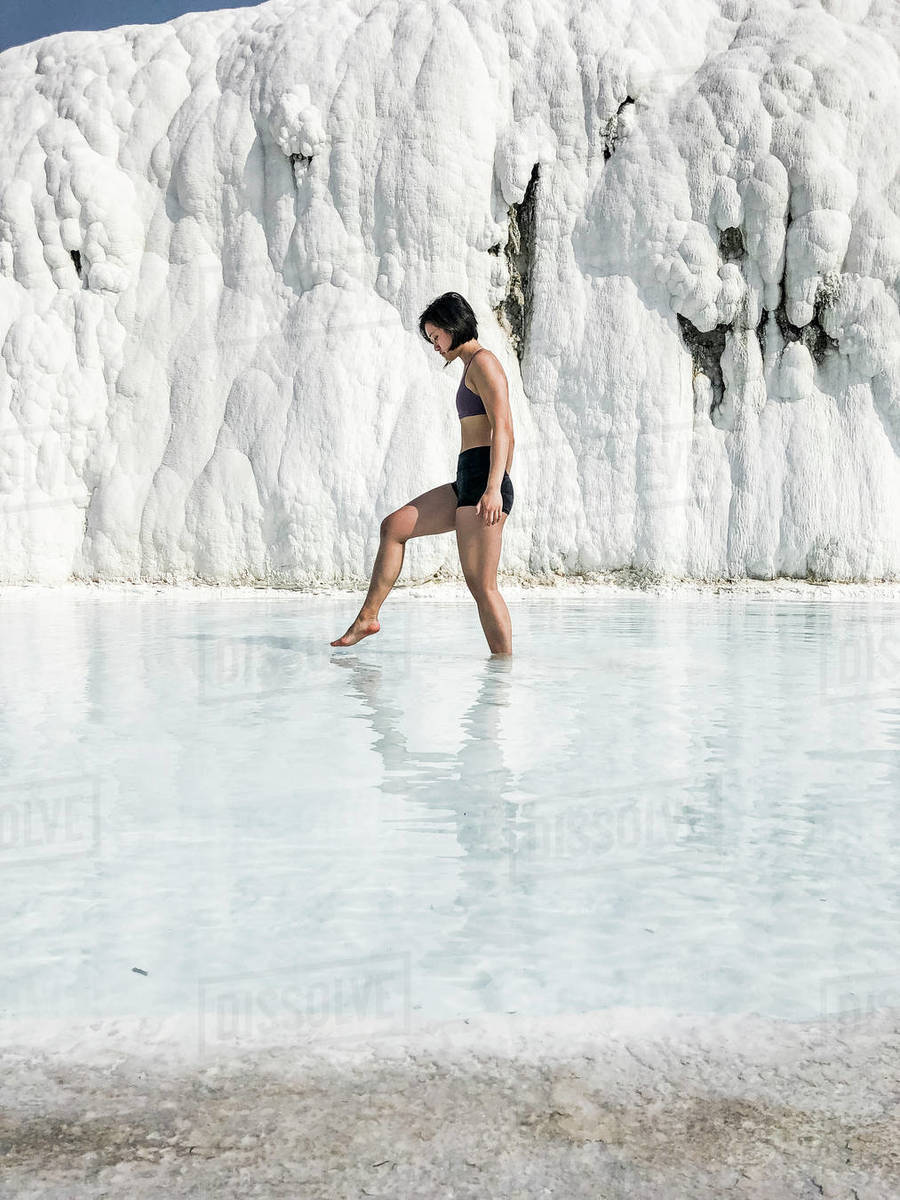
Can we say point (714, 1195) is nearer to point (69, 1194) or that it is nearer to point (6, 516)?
point (69, 1194)

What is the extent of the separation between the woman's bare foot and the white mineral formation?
6741 millimetres

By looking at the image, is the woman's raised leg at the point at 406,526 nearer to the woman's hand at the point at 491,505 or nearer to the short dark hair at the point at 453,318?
the woman's hand at the point at 491,505

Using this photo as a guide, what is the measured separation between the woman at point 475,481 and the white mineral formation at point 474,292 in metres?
6.85

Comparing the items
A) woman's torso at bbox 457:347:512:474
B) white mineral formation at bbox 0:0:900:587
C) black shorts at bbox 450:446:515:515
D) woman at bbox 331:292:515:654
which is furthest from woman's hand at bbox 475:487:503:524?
white mineral formation at bbox 0:0:900:587

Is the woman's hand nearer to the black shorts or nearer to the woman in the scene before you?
the woman

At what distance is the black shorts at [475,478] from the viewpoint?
4.39m

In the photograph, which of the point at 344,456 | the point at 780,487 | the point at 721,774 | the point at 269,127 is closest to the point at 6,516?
the point at 344,456

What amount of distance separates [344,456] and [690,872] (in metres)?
10.6

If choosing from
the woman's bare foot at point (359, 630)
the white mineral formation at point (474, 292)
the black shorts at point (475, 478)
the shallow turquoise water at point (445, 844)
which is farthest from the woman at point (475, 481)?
the white mineral formation at point (474, 292)

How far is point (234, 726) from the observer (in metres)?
2.86

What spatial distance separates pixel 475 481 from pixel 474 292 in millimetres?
8552

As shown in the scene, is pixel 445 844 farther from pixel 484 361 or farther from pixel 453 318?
pixel 453 318

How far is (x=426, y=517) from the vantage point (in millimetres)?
4633

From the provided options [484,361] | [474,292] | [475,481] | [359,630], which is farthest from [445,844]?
[474,292]
